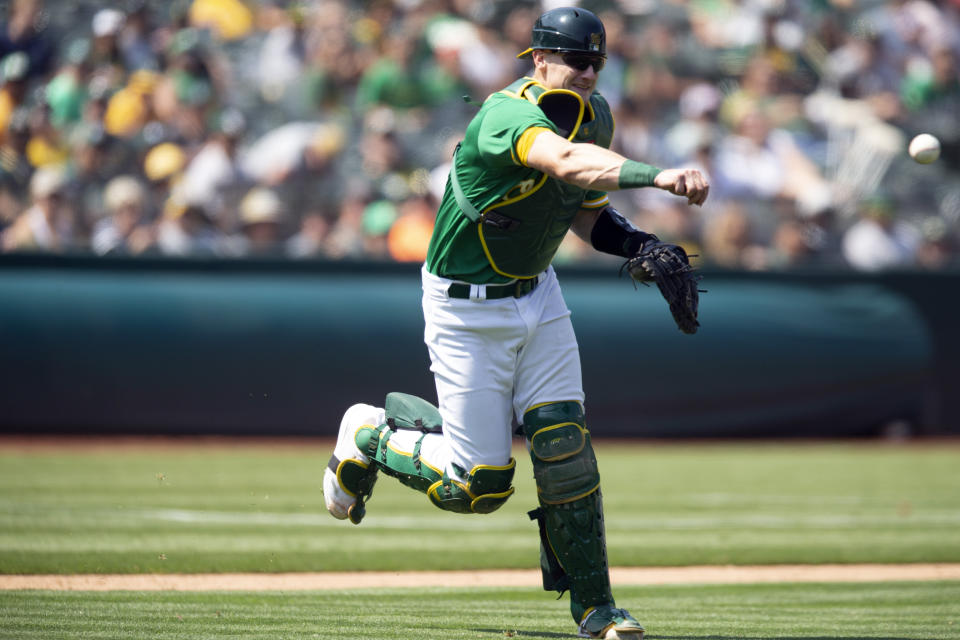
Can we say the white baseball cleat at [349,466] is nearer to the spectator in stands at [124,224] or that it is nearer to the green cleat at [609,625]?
the green cleat at [609,625]

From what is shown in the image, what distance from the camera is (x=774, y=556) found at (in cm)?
713

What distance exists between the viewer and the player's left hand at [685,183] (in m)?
3.78

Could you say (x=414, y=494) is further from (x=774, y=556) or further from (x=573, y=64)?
(x=573, y=64)

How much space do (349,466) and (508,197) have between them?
1442 millimetres

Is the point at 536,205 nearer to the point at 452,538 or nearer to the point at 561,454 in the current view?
the point at 561,454

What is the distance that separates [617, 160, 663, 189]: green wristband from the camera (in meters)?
3.83

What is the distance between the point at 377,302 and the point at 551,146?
755 cm

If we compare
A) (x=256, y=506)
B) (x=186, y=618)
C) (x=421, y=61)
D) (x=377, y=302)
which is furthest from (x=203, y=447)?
(x=186, y=618)

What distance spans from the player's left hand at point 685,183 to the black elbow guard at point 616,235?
0.95 meters

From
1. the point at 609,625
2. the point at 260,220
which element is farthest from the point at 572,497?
the point at 260,220

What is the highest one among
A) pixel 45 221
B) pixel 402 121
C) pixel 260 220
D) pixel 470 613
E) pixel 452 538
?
pixel 402 121

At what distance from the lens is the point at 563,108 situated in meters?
4.49

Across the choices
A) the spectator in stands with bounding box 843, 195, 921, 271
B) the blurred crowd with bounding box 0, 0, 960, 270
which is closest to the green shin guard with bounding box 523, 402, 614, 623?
the blurred crowd with bounding box 0, 0, 960, 270

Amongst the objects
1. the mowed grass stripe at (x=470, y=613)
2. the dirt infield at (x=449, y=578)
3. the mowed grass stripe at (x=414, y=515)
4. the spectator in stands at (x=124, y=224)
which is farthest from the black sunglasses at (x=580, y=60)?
the spectator in stands at (x=124, y=224)
